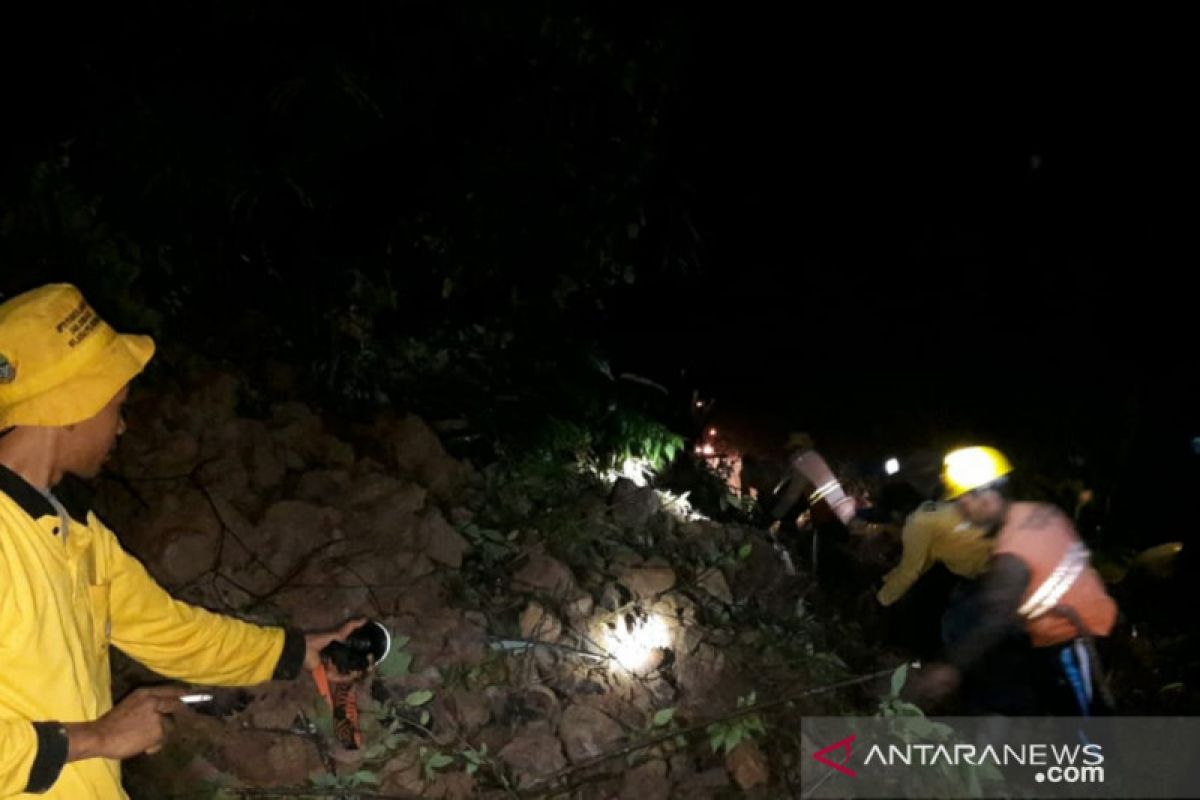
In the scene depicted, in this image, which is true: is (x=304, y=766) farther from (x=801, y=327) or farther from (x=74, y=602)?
(x=801, y=327)

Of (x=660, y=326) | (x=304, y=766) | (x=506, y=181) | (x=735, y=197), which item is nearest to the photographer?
(x=304, y=766)

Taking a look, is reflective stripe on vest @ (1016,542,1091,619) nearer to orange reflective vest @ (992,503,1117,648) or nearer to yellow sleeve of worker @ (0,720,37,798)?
orange reflective vest @ (992,503,1117,648)

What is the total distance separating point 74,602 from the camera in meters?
2.11

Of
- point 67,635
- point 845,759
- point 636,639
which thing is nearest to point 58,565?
point 67,635

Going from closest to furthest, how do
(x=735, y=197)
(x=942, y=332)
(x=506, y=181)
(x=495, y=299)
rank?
(x=506, y=181), (x=495, y=299), (x=735, y=197), (x=942, y=332)

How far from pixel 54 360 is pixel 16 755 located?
87cm

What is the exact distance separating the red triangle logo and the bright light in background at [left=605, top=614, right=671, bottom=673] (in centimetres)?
107

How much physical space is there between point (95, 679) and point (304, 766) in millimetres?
1954

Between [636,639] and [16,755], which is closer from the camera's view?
[16,755]

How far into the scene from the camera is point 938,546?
18.7 feet

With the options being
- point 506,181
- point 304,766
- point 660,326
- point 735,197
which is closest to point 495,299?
point 506,181

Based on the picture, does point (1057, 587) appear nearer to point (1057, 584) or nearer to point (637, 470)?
point (1057, 584)

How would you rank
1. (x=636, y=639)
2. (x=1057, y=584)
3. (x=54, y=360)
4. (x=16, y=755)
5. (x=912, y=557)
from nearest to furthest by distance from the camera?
(x=16, y=755)
(x=54, y=360)
(x=1057, y=584)
(x=636, y=639)
(x=912, y=557)

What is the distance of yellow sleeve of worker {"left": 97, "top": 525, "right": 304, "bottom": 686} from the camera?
240 cm
